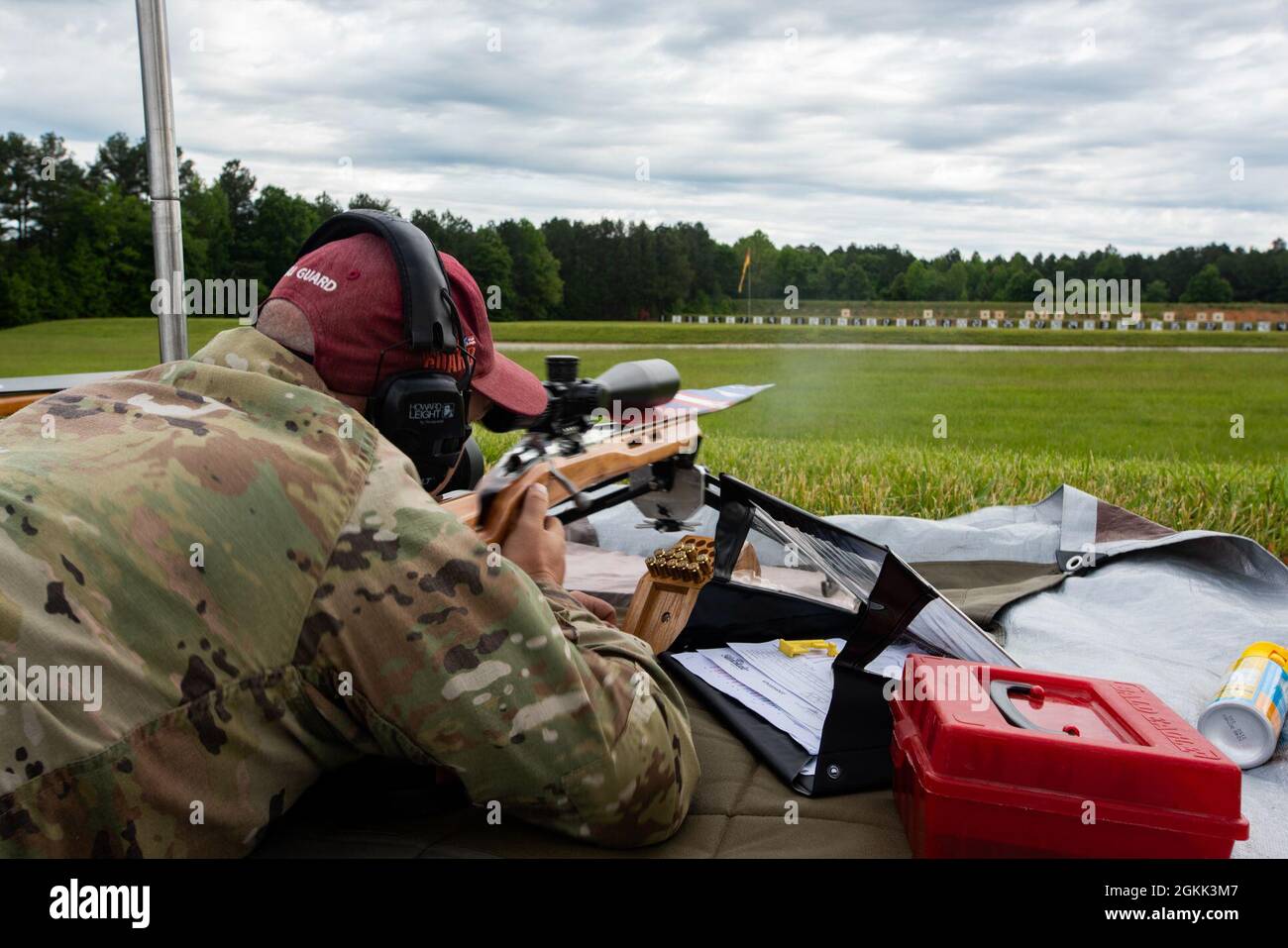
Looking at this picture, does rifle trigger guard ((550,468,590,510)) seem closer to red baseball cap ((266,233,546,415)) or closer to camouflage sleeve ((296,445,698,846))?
red baseball cap ((266,233,546,415))

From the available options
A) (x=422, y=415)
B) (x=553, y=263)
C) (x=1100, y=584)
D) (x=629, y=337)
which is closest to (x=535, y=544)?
(x=422, y=415)

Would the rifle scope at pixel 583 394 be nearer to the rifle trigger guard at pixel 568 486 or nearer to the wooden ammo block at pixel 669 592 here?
the rifle trigger guard at pixel 568 486

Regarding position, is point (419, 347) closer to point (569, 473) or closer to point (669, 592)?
point (569, 473)

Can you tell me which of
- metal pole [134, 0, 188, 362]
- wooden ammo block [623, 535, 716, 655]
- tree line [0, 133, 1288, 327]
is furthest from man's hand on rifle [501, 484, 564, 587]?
tree line [0, 133, 1288, 327]

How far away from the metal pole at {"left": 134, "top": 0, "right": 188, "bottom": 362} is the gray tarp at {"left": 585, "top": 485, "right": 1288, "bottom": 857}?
218cm

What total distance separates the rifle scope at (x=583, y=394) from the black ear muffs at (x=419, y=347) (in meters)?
0.28

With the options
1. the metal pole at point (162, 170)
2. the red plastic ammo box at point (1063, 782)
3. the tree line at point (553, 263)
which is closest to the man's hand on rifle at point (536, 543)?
the red plastic ammo box at point (1063, 782)

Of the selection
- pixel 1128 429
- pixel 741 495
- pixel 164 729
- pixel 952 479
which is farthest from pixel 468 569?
pixel 1128 429

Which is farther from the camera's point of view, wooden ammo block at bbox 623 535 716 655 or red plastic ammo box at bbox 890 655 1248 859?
wooden ammo block at bbox 623 535 716 655

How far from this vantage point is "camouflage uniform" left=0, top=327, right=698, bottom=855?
1.25 metres

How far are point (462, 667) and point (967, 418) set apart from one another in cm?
1572

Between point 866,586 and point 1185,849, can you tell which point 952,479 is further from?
point 1185,849

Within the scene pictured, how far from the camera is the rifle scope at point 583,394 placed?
2183mm
